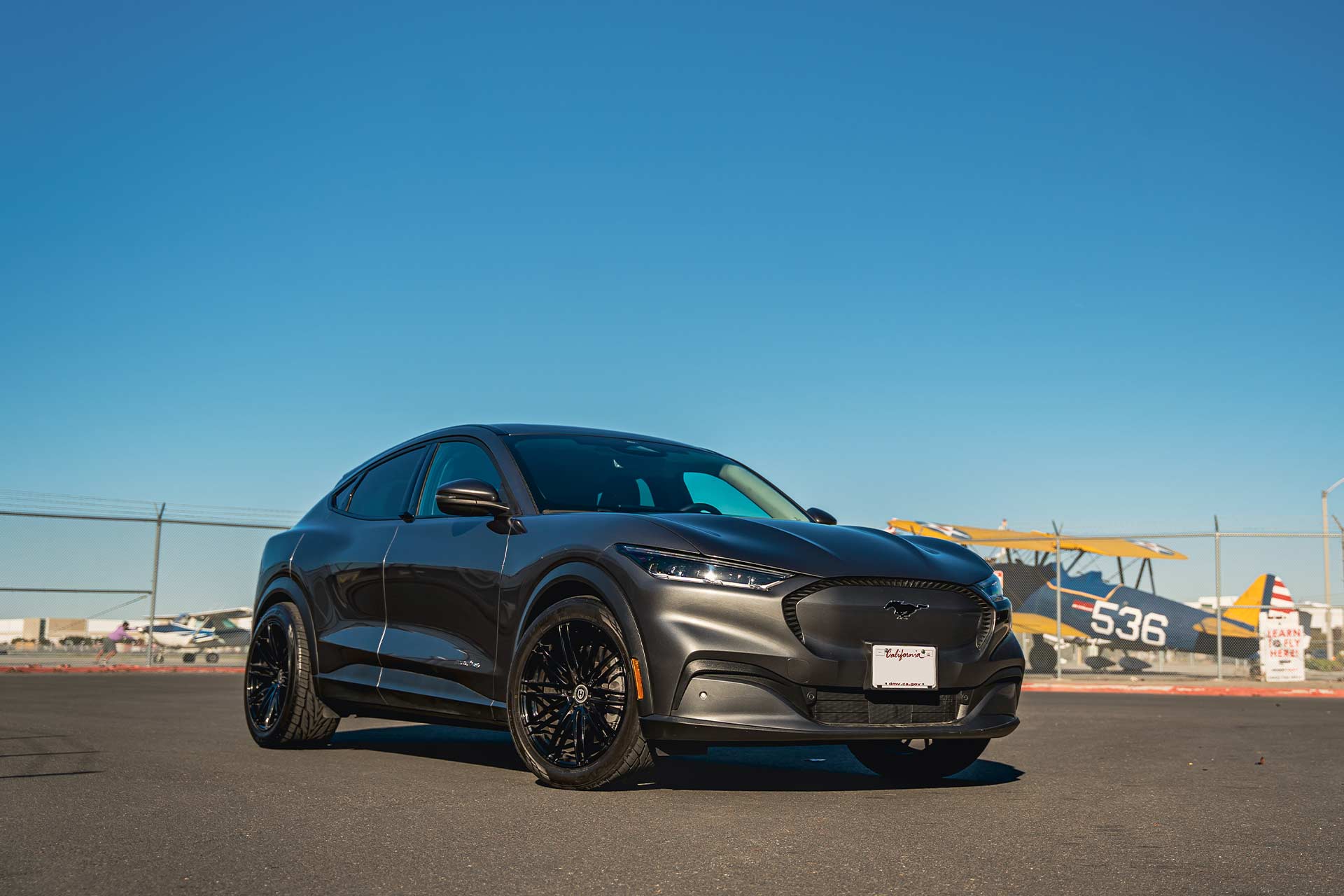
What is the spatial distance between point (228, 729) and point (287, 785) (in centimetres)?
332

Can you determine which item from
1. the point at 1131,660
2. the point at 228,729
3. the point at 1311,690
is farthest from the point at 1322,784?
the point at 1131,660

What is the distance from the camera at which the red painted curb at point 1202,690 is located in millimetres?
17234

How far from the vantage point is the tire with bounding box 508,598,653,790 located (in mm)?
4898

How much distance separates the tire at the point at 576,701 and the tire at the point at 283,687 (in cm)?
194

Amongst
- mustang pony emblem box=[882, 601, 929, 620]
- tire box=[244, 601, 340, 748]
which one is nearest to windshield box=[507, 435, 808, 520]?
mustang pony emblem box=[882, 601, 929, 620]

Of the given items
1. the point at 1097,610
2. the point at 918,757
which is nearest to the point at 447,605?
the point at 918,757

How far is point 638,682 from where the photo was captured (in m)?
4.84

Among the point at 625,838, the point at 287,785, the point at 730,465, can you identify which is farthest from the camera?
the point at 730,465

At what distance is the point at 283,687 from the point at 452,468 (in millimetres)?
1605

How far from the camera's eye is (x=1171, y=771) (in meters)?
6.43

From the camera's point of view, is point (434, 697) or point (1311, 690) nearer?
point (434, 697)

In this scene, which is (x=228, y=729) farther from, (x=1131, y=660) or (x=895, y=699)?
(x=1131, y=660)

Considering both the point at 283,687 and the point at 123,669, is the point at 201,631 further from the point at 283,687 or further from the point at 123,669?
the point at 283,687

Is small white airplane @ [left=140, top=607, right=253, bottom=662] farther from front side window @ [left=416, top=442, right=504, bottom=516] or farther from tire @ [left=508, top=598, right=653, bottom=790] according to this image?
tire @ [left=508, top=598, right=653, bottom=790]
